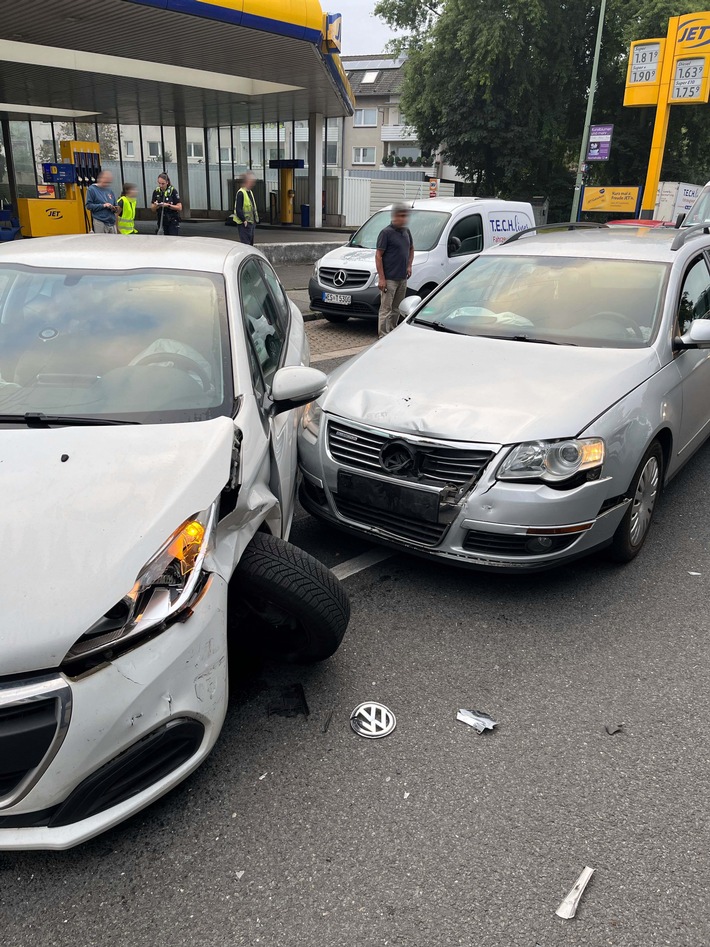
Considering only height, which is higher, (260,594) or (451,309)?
(451,309)

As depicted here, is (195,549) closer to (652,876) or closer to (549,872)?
(549,872)

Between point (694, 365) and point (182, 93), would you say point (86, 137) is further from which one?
point (694, 365)

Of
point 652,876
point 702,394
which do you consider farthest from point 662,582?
point 652,876

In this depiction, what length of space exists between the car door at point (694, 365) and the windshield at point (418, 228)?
6.28m

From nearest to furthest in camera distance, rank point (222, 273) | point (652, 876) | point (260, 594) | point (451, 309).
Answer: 1. point (652, 876)
2. point (260, 594)
3. point (222, 273)
4. point (451, 309)

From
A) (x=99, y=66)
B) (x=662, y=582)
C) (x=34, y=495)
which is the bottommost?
(x=662, y=582)

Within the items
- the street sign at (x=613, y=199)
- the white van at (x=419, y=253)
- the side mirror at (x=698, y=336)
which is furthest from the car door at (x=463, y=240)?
the street sign at (x=613, y=199)

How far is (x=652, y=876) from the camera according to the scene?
2.15m

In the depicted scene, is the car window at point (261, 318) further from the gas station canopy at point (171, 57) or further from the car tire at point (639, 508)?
the gas station canopy at point (171, 57)

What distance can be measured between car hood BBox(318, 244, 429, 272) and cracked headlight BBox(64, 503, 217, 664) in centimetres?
864

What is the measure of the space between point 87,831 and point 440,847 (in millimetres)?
1027

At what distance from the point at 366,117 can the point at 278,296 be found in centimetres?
5572

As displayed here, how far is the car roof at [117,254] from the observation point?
3477mm

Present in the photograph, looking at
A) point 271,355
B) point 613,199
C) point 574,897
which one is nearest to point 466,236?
point 271,355
